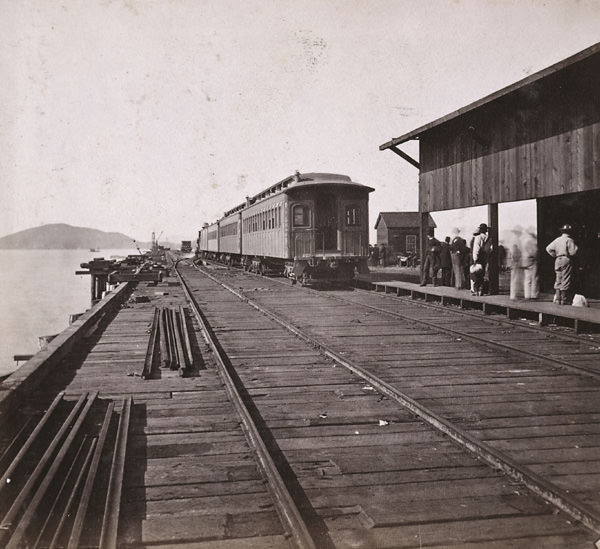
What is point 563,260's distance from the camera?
1093 cm

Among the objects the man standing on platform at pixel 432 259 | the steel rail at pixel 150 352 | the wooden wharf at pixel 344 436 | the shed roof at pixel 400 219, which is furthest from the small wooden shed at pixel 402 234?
the wooden wharf at pixel 344 436

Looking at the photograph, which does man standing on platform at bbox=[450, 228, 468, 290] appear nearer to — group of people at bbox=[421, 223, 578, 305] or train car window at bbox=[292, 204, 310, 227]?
group of people at bbox=[421, 223, 578, 305]

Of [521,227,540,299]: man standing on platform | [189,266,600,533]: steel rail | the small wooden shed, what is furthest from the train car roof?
the small wooden shed

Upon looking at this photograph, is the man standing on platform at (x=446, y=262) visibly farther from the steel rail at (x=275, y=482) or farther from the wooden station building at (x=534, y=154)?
the steel rail at (x=275, y=482)

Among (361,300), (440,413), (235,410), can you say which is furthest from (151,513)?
(361,300)

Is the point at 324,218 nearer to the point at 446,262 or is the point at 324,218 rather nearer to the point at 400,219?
the point at 446,262

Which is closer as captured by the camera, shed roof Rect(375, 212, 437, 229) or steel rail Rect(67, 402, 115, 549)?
steel rail Rect(67, 402, 115, 549)

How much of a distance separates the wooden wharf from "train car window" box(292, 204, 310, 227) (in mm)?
10155

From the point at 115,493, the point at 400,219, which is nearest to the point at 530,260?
the point at 115,493

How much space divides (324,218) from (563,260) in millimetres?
10393

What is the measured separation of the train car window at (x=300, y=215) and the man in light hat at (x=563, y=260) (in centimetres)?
963

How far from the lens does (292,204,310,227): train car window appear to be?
19547mm

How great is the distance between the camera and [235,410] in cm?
546

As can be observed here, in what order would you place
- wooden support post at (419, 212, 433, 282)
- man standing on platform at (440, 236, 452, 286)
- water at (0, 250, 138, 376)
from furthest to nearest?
water at (0, 250, 138, 376) < wooden support post at (419, 212, 433, 282) < man standing on platform at (440, 236, 452, 286)
